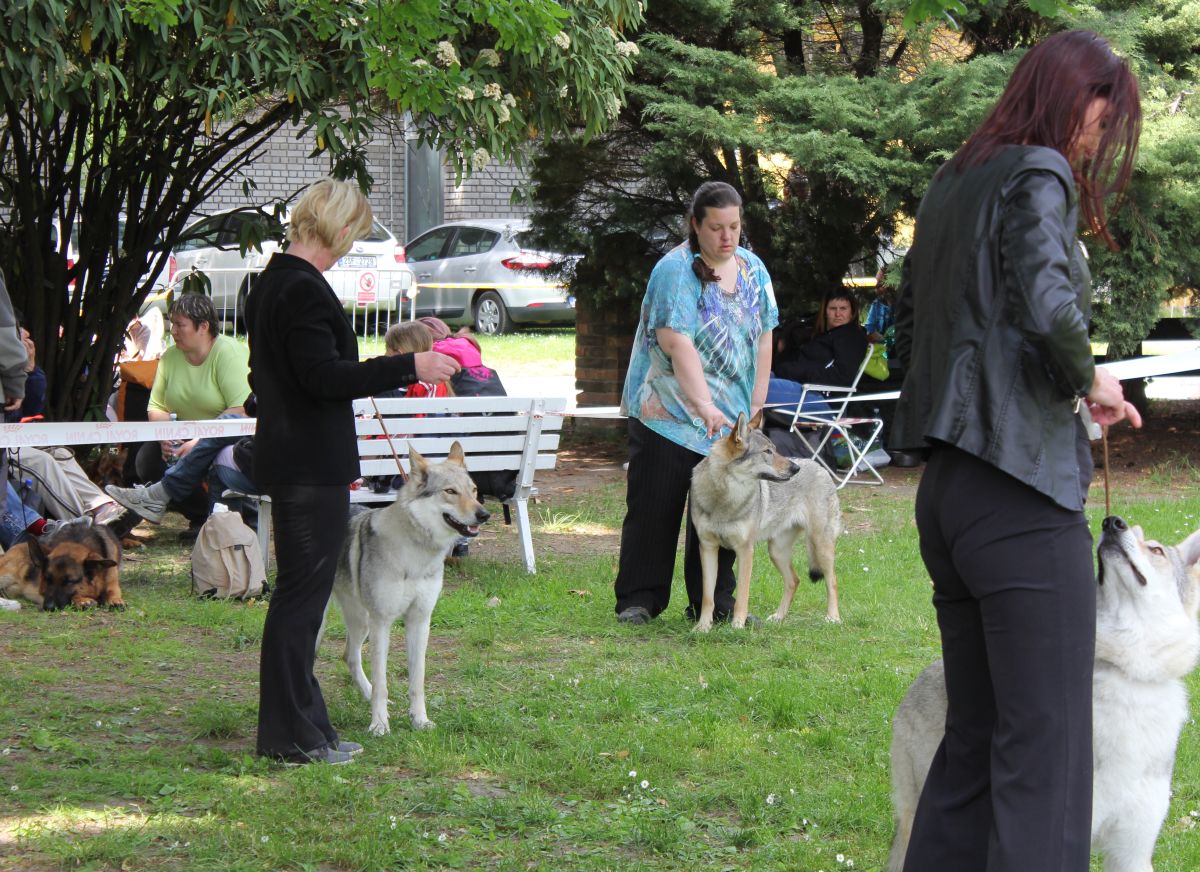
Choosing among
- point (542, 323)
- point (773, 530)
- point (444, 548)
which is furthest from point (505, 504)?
point (542, 323)

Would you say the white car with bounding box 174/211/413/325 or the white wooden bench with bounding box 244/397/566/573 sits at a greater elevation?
the white car with bounding box 174/211/413/325

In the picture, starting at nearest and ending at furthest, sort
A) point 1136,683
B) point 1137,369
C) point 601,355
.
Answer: point 1136,683 → point 1137,369 → point 601,355

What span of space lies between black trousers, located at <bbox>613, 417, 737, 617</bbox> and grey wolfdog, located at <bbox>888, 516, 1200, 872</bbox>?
3.35 m

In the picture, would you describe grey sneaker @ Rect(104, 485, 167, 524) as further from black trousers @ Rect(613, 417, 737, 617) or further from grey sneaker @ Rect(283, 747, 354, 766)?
grey sneaker @ Rect(283, 747, 354, 766)

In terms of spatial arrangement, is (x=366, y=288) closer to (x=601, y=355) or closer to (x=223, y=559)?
(x=601, y=355)

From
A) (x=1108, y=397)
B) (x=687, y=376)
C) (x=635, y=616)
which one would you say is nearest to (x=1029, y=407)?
(x=1108, y=397)

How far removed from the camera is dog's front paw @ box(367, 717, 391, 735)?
190 inches

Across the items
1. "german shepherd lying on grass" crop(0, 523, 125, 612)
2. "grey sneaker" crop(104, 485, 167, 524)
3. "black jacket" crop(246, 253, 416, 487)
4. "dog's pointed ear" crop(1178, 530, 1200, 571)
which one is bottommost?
"german shepherd lying on grass" crop(0, 523, 125, 612)

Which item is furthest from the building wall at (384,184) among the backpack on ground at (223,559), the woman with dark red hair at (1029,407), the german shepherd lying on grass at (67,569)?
the woman with dark red hair at (1029,407)

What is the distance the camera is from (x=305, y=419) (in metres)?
4.27

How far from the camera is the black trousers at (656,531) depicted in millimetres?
6281

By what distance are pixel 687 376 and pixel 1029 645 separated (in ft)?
11.1

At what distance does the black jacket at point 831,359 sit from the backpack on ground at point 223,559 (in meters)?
5.24

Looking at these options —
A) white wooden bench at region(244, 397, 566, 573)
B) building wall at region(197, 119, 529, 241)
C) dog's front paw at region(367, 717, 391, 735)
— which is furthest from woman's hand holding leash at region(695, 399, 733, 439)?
building wall at region(197, 119, 529, 241)
